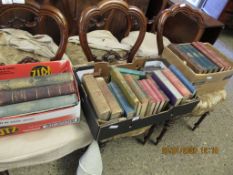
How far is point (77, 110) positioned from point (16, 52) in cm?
68

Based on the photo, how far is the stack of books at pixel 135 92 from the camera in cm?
80

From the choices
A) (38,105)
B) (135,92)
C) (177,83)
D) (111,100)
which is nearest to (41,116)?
(38,105)

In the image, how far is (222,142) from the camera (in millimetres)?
1646

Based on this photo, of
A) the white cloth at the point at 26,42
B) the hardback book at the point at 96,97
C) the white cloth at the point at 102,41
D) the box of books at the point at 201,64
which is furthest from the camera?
the white cloth at the point at 102,41

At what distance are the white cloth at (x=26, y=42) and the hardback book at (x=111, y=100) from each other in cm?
50

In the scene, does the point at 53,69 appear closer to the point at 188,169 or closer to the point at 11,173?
the point at 11,173

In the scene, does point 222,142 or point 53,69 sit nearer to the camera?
point 53,69

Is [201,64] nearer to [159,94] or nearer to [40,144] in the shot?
[159,94]

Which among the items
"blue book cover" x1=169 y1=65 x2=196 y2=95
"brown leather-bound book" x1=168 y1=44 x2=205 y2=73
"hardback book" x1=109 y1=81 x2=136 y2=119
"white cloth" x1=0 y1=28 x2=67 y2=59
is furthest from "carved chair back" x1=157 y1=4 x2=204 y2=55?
"white cloth" x1=0 y1=28 x2=67 y2=59

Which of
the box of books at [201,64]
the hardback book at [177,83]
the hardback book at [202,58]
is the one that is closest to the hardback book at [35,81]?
the hardback book at [177,83]

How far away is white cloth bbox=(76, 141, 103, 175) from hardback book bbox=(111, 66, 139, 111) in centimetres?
23

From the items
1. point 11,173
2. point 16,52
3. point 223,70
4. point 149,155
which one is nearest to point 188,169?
point 149,155

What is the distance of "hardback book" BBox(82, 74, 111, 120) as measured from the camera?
30.0 inches

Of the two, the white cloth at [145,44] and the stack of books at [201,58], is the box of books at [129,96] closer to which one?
the stack of books at [201,58]
